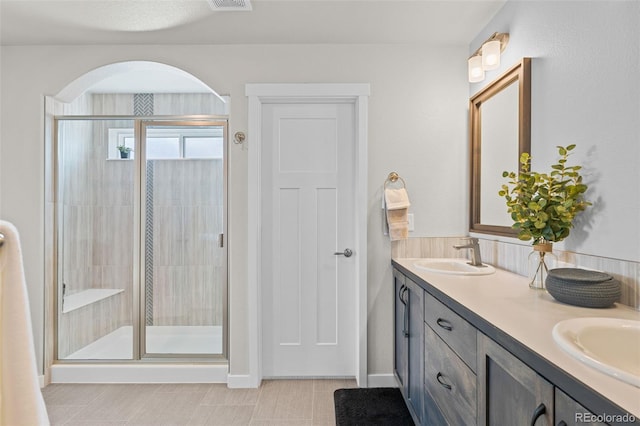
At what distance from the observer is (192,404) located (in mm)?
2324

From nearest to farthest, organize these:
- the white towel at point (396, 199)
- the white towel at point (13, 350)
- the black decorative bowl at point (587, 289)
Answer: the white towel at point (13, 350)
the black decorative bowl at point (587, 289)
the white towel at point (396, 199)

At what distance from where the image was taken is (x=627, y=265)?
123 centimetres

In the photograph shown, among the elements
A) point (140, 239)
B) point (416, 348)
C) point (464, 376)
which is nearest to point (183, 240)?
point (140, 239)

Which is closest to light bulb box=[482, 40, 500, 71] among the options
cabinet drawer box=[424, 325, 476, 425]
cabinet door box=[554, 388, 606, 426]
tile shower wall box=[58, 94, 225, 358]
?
cabinet drawer box=[424, 325, 476, 425]

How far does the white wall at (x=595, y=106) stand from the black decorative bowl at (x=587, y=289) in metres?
0.13

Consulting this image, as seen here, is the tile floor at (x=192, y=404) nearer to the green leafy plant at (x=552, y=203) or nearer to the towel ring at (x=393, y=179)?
the towel ring at (x=393, y=179)

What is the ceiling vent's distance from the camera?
200 centimetres

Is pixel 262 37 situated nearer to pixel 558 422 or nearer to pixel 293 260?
pixel 293 260

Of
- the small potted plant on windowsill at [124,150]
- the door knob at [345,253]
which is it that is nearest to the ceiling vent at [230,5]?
the small potted plant on windowsill at [124,150]

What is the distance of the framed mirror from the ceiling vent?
155cm

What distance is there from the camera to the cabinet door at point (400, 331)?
219 cm

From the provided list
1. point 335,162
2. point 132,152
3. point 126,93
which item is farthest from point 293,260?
point 126,93

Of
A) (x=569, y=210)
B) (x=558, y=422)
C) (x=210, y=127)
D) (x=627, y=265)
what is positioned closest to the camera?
(x=558, y=422)

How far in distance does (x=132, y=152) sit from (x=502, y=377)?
111 inches
